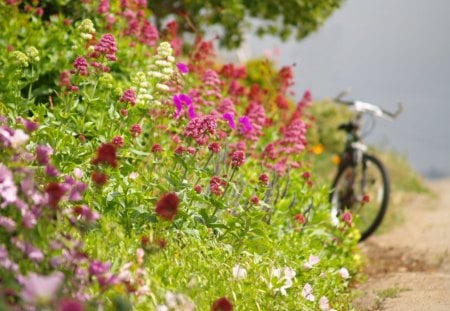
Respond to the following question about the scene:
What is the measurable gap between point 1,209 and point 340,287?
2938mm

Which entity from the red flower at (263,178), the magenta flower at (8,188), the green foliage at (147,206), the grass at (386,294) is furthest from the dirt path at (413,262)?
the magenta flower at (8,188)

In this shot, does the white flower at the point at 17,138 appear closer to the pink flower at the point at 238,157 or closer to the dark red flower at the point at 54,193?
the dark red flower at the point at 54,193

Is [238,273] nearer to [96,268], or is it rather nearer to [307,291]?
[307,291]

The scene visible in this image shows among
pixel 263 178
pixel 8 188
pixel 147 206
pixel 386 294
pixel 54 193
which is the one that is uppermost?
pixel 54 193

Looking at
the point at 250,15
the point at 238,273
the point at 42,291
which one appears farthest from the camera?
the point at 250,15

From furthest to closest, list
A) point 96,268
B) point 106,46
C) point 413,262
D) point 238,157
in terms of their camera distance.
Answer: point 413,262 → point 106,46 → point 238,157 → point 96,268

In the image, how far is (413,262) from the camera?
8.12 metres

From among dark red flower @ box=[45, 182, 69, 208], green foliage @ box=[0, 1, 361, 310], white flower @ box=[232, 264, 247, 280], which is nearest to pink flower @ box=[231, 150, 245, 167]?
green foliage @ box=[0, 1, 361, 310]

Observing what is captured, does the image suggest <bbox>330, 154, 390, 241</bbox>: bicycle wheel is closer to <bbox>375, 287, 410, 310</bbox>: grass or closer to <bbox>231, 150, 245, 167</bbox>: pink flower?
<bbox>375, 287, 410, 310</bbox>: grass

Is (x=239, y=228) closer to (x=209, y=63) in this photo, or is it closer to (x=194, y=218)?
(x=194, y=218)

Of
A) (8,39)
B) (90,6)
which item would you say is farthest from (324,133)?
(8,39)

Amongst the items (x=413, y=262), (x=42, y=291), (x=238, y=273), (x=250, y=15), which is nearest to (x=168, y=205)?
(x=238, y=273)

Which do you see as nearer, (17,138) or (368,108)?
(17,138)

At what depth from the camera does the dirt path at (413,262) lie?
217 inches
